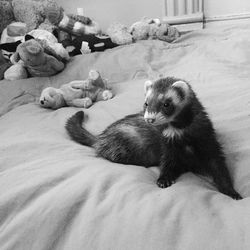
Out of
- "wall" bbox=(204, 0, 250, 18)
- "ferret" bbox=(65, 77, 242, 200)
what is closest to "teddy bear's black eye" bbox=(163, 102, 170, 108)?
"ferret" bbox=(65, 77, 242, 200)

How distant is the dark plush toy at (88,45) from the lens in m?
2.10

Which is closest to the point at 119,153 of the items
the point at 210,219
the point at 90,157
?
the point at 90,157

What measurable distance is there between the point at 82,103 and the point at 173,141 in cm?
63

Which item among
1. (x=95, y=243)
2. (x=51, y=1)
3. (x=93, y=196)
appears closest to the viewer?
(x=95, y=243)

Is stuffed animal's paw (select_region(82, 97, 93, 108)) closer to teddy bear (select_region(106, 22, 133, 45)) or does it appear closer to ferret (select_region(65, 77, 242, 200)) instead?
ferret (select_region(65, 77, 242, 200))

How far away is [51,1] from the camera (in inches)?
88.7

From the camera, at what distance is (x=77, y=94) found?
1486 millimetres

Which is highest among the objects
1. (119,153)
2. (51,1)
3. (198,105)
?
(51,1)

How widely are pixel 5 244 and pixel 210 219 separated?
346mm

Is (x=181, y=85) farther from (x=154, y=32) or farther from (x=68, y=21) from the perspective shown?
(x=68, y=21)

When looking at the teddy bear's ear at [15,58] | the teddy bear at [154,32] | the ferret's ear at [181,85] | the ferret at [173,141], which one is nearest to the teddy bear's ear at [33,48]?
the teddy bear's ear at [15,58]

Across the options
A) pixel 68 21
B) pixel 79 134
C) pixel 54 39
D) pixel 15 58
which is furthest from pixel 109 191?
pixel 68 21

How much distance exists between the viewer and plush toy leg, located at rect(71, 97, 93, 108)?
1.44m

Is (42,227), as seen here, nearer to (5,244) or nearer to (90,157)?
(5,244)
